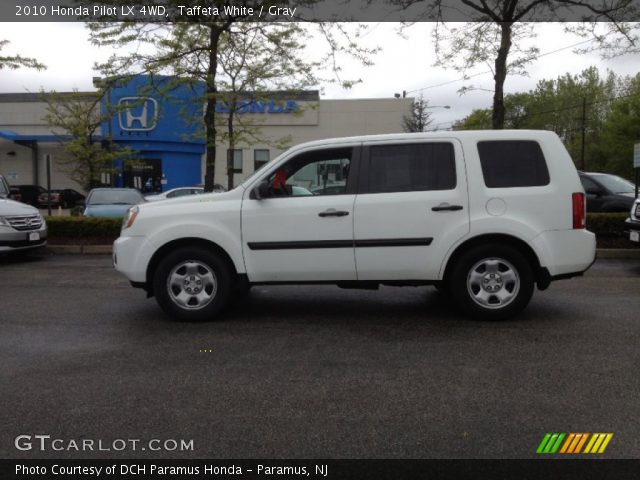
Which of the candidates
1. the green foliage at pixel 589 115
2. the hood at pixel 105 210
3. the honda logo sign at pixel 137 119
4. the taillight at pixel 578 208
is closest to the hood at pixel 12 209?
the hood at pixel 105 210

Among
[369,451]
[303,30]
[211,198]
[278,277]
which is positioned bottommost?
[369,451]

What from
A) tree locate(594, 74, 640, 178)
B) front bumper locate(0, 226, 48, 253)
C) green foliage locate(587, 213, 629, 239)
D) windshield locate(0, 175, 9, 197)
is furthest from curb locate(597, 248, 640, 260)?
tree locate(594, 74, 640, 178)

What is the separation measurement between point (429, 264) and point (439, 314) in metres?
0.82

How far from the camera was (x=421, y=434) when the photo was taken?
3.29 m

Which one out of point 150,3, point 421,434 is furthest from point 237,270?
point 150,3

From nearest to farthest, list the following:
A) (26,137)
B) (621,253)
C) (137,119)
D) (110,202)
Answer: (621,253) → (110,202) → (137,119) → (26,137)

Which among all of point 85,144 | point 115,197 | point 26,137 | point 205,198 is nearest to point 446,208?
point 205,198

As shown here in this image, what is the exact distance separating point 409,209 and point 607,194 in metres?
10.5

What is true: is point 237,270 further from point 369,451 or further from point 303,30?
point 303,30

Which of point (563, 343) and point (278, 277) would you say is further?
point (278, 277)

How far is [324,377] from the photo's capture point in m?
4.29

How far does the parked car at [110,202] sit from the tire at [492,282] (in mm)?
11207

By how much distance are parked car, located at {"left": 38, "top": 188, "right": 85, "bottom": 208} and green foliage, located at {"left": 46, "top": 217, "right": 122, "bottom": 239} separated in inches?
911
